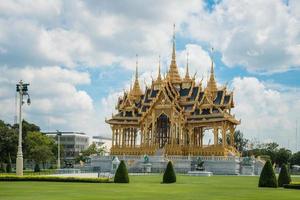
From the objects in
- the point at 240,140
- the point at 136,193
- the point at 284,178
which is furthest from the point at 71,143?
the point at 136,193

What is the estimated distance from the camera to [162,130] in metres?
84.6

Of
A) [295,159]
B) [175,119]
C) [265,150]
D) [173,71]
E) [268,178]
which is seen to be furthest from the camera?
[265,150]

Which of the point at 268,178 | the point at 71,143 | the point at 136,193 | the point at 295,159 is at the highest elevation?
the point at 71,143

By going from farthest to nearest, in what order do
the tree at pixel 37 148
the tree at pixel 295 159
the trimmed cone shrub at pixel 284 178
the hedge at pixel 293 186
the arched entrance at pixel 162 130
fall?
the tree at pixel 295 159, the tree at pixel 37 148, the arched entrance at pixel 162 130, the trimmed cone shrub at pixel 284 178, the hedge at pixel 293 186

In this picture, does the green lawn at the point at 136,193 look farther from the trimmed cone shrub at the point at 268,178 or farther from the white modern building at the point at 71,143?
the white modern building at the point at 71,143

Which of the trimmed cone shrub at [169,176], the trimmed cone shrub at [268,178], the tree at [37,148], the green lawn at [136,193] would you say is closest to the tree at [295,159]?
the tree at [37,148]

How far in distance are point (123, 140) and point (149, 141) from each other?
17.2ft

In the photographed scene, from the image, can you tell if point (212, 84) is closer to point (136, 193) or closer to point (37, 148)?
point (37, 148)

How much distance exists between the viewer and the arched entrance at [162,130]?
272 feet

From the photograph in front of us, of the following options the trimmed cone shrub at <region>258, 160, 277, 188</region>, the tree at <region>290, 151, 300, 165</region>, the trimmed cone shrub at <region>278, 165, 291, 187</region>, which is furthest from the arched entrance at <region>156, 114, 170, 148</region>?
the trimmed cone shrub at <region>258, 160, 277, 188</region>

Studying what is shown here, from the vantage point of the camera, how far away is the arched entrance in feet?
272

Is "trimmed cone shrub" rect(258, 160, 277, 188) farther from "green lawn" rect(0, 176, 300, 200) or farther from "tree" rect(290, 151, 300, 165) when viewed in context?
"tree" rect(290, 151, 300, 165)

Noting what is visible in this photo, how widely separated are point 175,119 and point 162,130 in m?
6.17

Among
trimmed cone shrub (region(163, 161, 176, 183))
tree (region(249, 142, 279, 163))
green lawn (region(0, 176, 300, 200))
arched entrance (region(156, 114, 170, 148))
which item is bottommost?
green lawn (region(0, 176, 300, 200))
